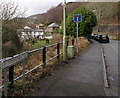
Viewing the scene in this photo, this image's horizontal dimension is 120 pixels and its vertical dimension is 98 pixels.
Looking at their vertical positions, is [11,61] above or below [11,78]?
above

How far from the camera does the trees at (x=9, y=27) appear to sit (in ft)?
41.6

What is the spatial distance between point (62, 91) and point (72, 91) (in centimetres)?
28

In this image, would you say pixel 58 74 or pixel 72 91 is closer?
pixel 72 91

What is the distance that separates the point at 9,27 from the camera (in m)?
12.9

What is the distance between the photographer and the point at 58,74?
5449 mm

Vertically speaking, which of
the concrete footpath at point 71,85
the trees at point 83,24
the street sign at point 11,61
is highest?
the trees at point 83,24

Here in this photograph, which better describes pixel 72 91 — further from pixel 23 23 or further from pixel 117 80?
pixel 23 23

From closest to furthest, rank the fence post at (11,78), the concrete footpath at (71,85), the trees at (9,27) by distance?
the fence post at (11,78), the concrete footpath at (71,85), the trees at (9,27)

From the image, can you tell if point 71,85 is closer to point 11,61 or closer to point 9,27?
point 11,61

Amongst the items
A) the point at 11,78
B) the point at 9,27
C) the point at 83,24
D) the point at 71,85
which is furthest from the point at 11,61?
the point at 83,24

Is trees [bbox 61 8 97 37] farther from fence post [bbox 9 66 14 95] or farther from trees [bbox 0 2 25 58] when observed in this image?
fence post [bbox 9 66 14 95]

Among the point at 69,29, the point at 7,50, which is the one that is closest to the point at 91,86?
the point at 7,50

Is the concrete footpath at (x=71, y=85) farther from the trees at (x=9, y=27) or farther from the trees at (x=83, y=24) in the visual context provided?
the trees at (x=83, y=24)

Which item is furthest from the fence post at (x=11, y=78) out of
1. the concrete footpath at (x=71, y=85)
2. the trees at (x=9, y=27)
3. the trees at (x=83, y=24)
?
the trees at (x=83, y=24)
